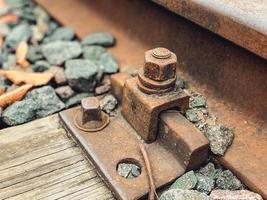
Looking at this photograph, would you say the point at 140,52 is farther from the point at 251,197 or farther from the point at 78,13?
the point at 251,197

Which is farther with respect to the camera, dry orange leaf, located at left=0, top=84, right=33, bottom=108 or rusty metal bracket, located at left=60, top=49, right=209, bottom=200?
dry orange leaf, located at left=0, top=84, right=33, bottom=108

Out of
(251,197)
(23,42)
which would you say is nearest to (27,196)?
(251,197)

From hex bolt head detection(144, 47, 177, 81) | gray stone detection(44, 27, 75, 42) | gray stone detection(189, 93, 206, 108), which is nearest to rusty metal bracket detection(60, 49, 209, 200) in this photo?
hex bolt head detection(144, 47, 177, 81)

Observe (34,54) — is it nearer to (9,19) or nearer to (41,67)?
(41,67)

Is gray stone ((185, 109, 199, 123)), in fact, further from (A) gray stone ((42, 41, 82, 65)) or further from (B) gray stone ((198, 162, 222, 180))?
(A) gray stone ((42, 41, 82, 65))

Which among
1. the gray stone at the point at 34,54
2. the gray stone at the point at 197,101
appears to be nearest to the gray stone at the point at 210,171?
the gray stone at the point at 197,101

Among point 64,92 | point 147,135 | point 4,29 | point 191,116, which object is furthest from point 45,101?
point 4,29
